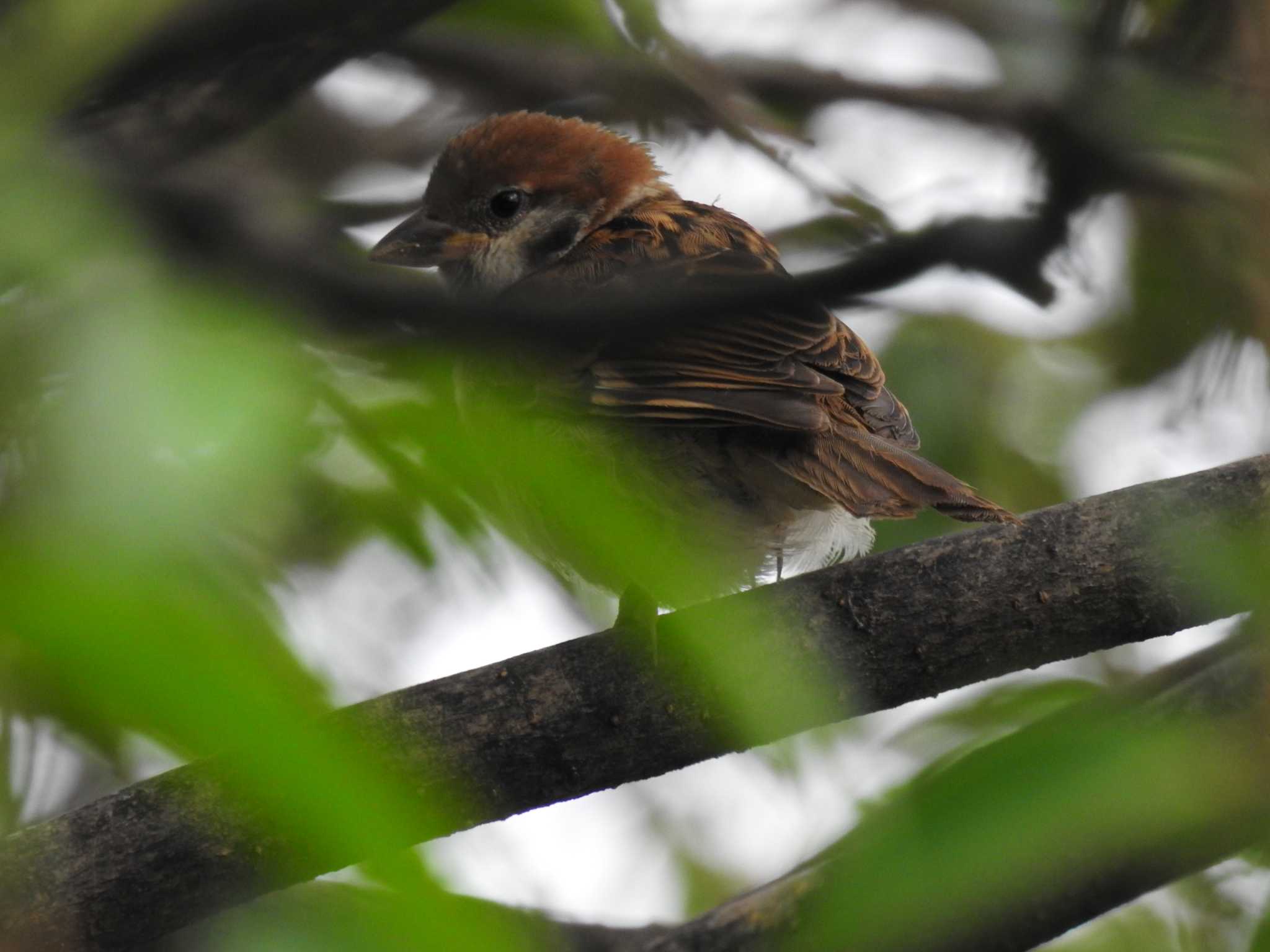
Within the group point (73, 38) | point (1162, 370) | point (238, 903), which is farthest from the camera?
point (1162, 370)

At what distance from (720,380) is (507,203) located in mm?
1679

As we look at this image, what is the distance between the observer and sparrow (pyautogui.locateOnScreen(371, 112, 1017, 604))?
10.5 ft

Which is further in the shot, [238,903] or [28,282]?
[238,903]

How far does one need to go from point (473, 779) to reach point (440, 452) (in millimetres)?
1446

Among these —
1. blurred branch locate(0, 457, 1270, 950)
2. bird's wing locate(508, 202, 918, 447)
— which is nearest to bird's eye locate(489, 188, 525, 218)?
bird's wing locate(508, 202, 918, 447)

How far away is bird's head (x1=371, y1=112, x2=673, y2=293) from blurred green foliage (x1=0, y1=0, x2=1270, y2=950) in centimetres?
227

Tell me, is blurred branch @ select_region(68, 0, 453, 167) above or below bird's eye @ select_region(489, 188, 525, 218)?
above

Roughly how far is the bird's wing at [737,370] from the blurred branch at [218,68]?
0.67 m

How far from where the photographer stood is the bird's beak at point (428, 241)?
4.53 m

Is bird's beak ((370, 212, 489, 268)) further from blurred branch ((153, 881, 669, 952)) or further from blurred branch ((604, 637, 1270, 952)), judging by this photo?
blurred branch ((604, 637, 1270, 952))

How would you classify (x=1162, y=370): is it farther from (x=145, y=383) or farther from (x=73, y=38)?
(x=145, y=383)

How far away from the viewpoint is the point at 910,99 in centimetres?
530

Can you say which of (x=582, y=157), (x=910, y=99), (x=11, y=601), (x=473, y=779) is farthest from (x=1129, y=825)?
(x=910, y=99)

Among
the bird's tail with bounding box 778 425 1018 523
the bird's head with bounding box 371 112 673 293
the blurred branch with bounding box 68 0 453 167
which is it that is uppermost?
the blurred branch with bounding box 68 0 453 167
